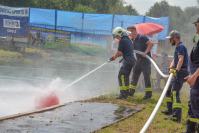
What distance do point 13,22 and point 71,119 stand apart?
22.0 m

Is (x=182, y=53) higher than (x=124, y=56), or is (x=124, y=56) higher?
(x=182, y=53)

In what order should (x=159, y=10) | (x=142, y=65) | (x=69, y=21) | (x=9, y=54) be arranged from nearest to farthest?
(x=142, y=65), (x=9, y=54), (x=69, y=21), (x=159, y=10)

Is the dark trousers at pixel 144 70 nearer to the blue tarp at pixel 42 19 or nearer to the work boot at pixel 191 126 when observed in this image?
the work boot at pixel 191 126

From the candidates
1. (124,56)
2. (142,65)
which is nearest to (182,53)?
(124,56)

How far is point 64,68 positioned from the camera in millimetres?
24734

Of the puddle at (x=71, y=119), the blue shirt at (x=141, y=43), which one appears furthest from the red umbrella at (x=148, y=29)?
the puddle at (x=71, y=119)

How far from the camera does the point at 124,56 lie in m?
13.1

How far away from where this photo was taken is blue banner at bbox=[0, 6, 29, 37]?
3070 centimetres

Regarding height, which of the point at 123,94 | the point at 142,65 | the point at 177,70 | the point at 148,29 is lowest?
the point at 123,94

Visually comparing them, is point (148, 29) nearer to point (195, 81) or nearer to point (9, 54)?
point (195, 81)

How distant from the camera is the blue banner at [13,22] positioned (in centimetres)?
3070

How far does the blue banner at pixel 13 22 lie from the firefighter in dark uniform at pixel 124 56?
18.6 metres

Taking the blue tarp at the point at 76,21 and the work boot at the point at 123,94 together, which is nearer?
the work boot at the point at 123,94

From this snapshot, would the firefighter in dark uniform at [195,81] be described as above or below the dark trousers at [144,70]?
above
